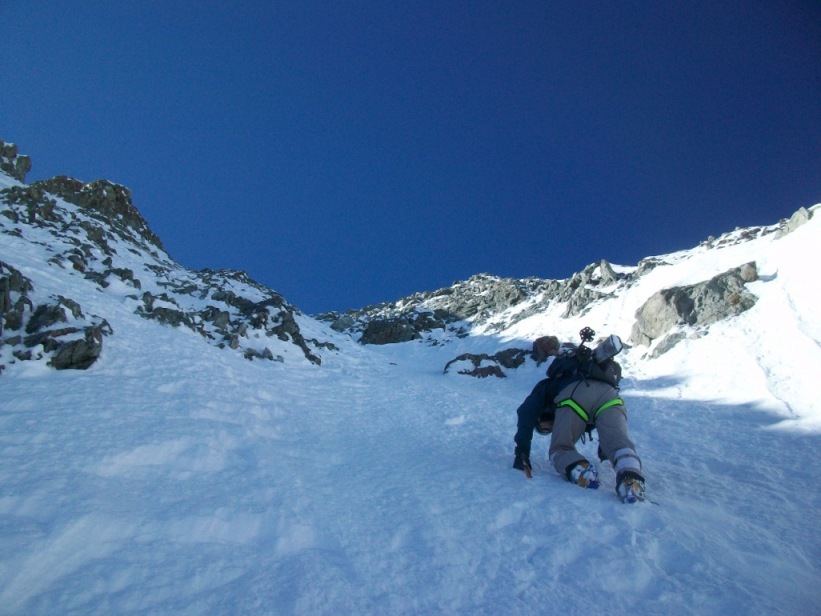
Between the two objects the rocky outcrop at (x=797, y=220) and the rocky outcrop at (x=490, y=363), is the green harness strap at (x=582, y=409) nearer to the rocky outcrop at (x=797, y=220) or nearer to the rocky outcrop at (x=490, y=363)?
the rocky outcrop at (x=490, y=363)

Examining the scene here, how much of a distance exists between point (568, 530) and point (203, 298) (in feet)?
84.0

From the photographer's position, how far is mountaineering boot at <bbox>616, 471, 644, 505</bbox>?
189 inches

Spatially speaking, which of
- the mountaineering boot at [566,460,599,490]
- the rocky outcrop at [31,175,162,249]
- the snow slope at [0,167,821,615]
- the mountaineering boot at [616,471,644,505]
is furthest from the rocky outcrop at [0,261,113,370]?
the rocky outcrop at [31,175,162,249]

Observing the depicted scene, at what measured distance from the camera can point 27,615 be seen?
3059 millimetres

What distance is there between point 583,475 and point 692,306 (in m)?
16.2

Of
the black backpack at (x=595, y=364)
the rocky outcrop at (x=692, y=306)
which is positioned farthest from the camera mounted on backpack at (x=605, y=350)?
the rocky outcrop at (x=692, y=306)

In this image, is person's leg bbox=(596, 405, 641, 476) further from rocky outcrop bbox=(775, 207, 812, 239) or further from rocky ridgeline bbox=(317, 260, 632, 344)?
rocky ridgeline bbox=(317, 260, 632, 344)

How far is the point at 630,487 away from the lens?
4863 millimetres

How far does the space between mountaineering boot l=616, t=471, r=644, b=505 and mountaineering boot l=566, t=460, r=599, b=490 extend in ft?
1.53

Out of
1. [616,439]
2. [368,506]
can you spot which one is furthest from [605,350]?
[368,506]

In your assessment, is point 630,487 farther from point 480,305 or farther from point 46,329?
point 480,305

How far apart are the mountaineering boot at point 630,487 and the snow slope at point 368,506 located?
5.6 inches

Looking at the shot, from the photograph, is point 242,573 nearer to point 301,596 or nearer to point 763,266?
point 301,596

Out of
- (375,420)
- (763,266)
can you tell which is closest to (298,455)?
(375,420)
